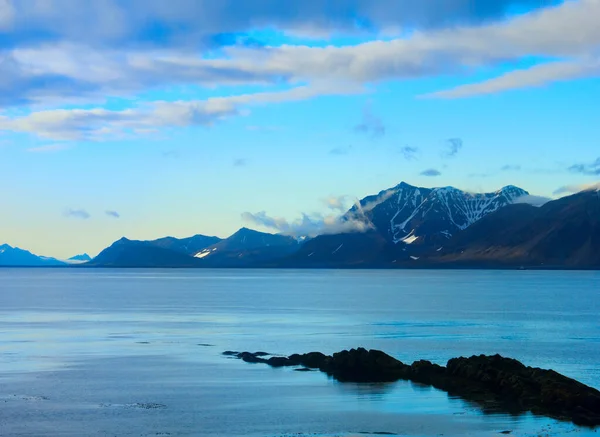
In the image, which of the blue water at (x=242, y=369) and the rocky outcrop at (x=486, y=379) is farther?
the rocky outcrop at (x=486, y=379)

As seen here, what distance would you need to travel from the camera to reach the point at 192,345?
2955 inches

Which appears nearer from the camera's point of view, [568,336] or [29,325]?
[568,336]

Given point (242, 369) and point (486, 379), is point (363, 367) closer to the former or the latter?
point (242, 369)

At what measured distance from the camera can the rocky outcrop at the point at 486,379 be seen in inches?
1708

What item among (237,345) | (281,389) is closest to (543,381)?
(281,389)

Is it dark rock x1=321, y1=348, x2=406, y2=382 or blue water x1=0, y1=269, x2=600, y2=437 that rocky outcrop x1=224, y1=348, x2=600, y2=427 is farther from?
blue water x1=0, y1=269, x2=600, y2=437

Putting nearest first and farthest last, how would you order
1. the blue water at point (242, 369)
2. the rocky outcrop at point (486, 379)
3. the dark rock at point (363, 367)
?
1. the blue water at point (242, 369)
2. the rocky outcrop at point (486, 379)
3. the dark rock at point (363, 367)

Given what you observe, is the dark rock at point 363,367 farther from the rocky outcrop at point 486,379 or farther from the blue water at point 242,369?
the blue water at point 242,369

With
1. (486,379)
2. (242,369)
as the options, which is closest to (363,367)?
(242,369)

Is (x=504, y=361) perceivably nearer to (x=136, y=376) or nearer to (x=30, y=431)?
(x=136, y=376)

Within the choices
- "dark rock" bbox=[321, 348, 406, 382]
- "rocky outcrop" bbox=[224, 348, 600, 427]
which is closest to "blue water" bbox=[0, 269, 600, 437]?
"rocky outcrop" bbox=[224, 348, 600, 427]

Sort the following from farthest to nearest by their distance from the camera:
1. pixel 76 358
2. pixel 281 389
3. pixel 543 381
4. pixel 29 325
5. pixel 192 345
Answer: pixel 29 325 < pixel 192 345 < pixel 76 358 < pixel 281 389 < pixel 543 381

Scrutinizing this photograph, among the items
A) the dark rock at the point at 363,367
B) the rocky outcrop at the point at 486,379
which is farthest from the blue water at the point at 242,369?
the dark rock at the point at 363,367

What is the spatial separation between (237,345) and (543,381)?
35027 millimetres
